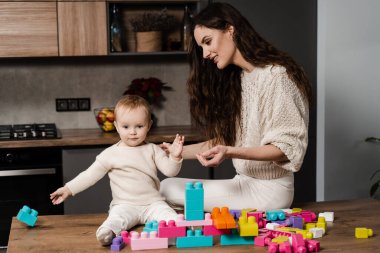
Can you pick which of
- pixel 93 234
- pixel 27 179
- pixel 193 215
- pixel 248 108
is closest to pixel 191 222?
pixel 193 215

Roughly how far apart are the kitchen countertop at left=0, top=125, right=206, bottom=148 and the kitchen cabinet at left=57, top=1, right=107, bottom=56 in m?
0.51

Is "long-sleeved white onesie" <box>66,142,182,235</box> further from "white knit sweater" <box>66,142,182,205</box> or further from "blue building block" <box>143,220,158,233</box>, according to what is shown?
"blue building block" <box>143,220,158,233</box>

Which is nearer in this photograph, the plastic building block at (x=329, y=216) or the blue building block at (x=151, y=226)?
the blue building block at (x=151, y=226)

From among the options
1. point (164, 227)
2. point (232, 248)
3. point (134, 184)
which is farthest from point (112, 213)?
point (232, 248)

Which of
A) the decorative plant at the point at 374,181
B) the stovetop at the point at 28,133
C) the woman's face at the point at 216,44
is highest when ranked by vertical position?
the woman's face at the point at 216,44

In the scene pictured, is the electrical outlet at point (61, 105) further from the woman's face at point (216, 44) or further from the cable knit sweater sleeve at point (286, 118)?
the cable knit sweater sleeve at point (286, 118)

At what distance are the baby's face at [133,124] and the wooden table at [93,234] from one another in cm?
35

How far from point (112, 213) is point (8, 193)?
166cm

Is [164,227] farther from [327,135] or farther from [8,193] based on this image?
[327,135]

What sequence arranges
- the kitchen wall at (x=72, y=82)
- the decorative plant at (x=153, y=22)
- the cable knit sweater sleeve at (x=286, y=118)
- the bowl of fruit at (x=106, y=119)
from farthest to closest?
the kitchen wall at (x=72, y=82)
the decorative plant at (x=153, y=22)
the bowl of fruit at (x=106, y=119)
the cable knit sweater sleeve at (x=286, y=118)

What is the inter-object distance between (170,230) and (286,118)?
71 cm

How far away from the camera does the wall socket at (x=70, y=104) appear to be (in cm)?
437

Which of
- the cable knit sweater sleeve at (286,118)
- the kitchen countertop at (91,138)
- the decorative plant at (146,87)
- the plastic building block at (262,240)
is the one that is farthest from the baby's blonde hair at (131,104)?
the decorative plant at (146,87)

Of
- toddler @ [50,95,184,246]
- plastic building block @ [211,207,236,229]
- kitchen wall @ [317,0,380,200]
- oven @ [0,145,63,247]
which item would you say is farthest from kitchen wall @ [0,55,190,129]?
plastic building block @ [211,207,236,229]
